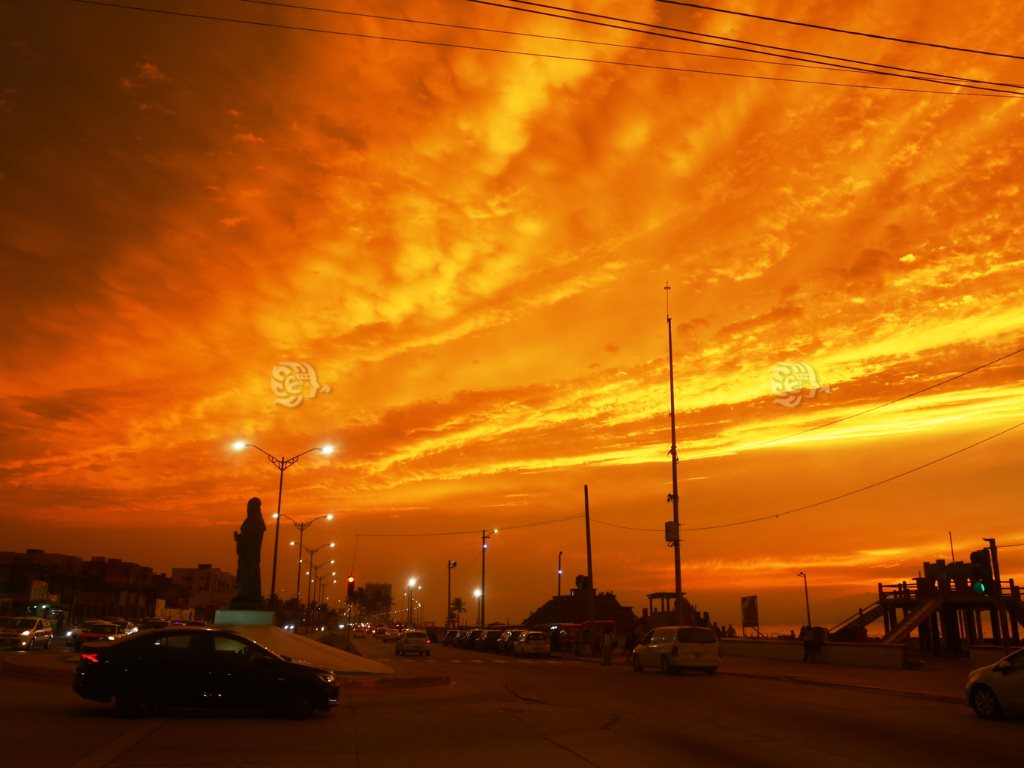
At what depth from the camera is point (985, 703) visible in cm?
1541

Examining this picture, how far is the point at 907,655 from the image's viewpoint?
2945 cm

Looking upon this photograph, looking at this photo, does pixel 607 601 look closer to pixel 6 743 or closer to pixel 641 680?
pixel 641 680

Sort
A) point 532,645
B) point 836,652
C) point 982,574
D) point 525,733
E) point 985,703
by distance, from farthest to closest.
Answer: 1. point 532,645
2. point 836,652
3. point 982,574
4. point 985,703
5. point 525,733

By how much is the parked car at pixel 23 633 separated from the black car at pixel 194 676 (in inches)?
1092

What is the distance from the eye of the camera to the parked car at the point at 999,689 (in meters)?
14.7

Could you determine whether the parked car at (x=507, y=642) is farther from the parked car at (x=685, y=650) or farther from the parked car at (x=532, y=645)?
the parked car at (x=685, y=650)

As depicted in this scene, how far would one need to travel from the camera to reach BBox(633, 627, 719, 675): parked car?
2897cm

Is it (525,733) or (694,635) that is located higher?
(694,635)

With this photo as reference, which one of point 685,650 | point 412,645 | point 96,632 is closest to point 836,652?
point 685,650

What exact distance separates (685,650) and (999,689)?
14.9m

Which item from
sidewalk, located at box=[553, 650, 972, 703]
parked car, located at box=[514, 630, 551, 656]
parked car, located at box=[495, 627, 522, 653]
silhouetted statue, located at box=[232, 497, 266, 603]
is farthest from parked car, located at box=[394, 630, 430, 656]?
silhouetted statue, located at box=[232, 497, 266, 603]

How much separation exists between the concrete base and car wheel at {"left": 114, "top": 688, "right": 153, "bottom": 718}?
13661 mm

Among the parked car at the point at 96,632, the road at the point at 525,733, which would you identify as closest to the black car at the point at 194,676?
the road at the point at 525,733

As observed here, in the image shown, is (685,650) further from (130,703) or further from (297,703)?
(130,703)
